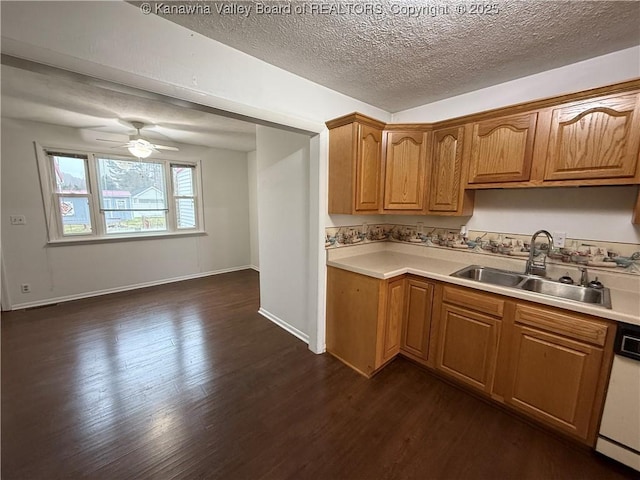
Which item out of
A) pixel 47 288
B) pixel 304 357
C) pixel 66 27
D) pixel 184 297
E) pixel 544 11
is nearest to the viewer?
pixel 66 27

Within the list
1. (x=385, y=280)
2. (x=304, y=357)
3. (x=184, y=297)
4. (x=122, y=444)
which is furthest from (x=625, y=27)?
(x=184, y=297)

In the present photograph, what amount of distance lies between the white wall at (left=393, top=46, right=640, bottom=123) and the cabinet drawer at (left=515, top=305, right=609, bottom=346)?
1.45 meters

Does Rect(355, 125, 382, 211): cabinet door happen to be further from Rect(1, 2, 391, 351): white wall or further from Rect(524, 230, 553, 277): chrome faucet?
Rect(524, 230, 553, 277): chrome faucet

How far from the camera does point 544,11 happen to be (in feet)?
4.37

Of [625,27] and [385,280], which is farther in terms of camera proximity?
[385,280]

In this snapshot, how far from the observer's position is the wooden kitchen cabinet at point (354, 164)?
211 centimetres

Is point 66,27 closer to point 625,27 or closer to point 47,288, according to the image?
point 625,27

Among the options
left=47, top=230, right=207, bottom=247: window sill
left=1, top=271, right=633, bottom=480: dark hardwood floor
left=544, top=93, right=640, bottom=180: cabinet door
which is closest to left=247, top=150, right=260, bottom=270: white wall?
left=47, top=230, right=207, bottom=247: window sill

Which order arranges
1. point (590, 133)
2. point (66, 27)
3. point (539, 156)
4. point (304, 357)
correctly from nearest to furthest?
point (66, 27), point (590, 133), point (539, 156), point (304, 357)

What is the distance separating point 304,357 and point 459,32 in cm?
270

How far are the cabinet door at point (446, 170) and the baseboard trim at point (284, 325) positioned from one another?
182cm

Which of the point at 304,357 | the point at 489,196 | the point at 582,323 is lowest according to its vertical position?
the point at 304,357

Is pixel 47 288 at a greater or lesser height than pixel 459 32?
lesser

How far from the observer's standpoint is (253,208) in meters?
5.51
